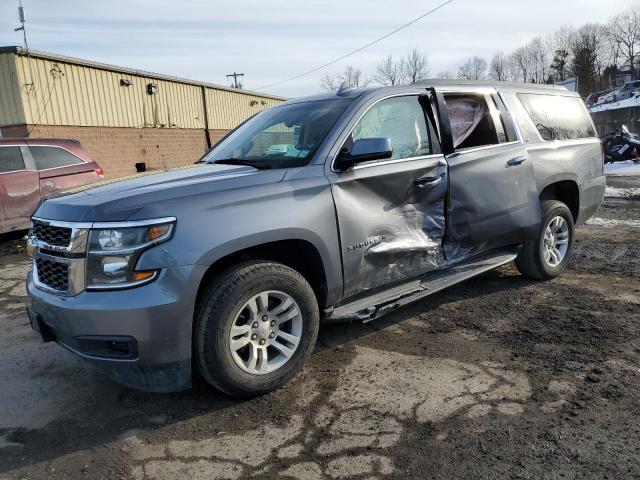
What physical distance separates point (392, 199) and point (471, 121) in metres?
1.46

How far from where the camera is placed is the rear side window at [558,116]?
206 inches

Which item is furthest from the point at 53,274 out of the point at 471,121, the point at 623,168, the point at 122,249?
the point at 623,168

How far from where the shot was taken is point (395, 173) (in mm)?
3826

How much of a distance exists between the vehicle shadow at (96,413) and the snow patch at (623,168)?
15.2m

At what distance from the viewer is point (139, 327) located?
276 cm

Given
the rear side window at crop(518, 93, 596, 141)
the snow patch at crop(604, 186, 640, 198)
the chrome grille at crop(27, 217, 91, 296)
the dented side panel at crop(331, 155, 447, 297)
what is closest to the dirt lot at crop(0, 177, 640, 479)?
the dented side panel at crop(331, 155, 447, 297)

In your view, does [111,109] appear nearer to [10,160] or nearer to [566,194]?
[10,160]

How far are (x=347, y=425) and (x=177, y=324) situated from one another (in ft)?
3.69

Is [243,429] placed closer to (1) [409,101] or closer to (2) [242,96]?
(1) [409,101]

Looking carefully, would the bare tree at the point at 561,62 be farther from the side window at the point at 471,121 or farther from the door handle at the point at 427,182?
the door handle at the point at 427,182

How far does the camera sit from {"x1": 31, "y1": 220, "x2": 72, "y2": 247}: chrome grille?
296 cm

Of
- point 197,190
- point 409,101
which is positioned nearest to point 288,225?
point 197,190

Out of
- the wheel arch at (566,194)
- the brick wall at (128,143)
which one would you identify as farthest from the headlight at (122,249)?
the brick wall at (128,143)

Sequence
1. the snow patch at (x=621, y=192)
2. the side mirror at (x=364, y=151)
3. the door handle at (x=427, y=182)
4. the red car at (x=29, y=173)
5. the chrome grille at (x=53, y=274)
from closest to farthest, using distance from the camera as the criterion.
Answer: the chrome grille at (x=53, y=274)
the side mirror at (x=364, y=151)
the door handle at (x=427, y=182)
the red car at (x=29, y=173)
the snow patch at (x=621, y=192)
